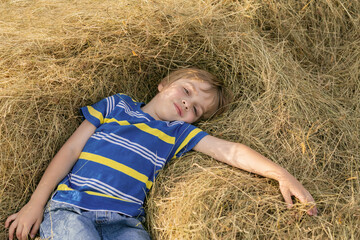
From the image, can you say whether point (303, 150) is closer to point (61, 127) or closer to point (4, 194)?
point (61, 127)

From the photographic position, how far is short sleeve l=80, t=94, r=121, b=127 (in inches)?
102

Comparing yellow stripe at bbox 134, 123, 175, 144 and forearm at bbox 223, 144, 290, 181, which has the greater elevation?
yellow stripe at bbox 134, 123, 175, 144

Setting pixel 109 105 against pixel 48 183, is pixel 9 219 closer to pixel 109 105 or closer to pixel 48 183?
pixel 48 183

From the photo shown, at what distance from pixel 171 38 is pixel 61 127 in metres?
1.11

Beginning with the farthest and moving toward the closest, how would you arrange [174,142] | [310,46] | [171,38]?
[310,46]
[171,38]
[174,142]

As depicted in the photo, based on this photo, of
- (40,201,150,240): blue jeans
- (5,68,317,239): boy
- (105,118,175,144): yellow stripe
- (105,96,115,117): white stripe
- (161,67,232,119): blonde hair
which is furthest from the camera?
(161,67,232,119): blonde hair

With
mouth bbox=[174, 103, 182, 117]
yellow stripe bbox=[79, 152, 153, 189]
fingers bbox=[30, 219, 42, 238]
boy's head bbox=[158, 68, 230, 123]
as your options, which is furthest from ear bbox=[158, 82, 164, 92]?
fingers bbox=[30, 219, 42, 238]

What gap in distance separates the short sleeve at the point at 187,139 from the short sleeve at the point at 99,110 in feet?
1.76

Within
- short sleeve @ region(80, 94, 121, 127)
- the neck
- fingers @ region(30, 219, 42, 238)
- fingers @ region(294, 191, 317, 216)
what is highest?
short sleeve @ region(80, 94, 121, 127)

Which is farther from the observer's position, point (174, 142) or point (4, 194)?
point (174, 142)

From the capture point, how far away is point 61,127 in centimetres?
268

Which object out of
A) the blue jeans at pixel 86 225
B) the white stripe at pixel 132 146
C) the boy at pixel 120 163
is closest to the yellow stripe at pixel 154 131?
the boy at pixel 120 163

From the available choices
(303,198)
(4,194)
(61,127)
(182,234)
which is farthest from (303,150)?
(4,194)

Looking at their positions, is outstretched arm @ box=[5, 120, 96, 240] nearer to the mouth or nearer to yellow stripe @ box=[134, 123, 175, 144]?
yellow stripe @ box=[134, 123, 175, 144]
